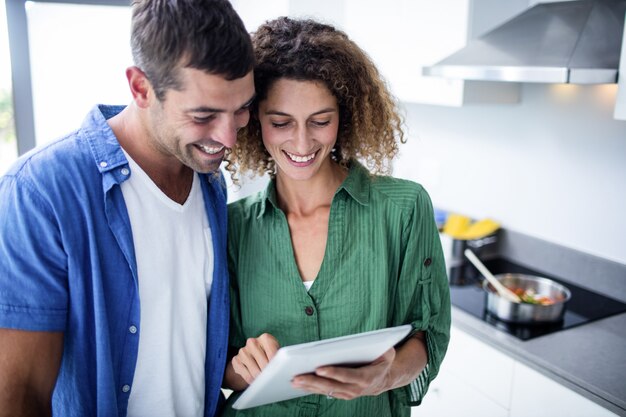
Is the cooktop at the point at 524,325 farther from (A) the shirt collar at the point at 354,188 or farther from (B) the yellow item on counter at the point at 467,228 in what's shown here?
(A) the shirt collar at the point at 354,188

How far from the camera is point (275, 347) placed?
3.75 ft

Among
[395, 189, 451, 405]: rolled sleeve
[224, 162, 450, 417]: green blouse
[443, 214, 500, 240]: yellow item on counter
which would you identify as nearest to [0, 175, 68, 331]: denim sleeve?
[224, 162, 450, 417]: green blouse

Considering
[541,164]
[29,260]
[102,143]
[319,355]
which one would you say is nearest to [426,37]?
[541,164]

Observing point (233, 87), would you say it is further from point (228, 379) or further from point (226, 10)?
point (228, 379)

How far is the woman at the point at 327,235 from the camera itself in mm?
1257

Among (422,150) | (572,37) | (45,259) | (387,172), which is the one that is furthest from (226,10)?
(422,150)

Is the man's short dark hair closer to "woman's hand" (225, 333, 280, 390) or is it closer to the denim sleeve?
the denim sleeve

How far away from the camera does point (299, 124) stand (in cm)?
124

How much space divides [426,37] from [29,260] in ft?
6.20

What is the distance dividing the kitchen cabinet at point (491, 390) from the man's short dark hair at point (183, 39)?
146 cm

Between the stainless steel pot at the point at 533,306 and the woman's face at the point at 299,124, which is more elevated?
the woman's face at the point at 299,124

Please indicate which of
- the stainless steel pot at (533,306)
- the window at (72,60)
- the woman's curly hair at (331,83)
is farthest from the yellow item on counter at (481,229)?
the window at (72,60)

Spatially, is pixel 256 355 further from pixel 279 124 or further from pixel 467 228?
pixel 467 228

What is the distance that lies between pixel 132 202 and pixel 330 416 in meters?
0.67
